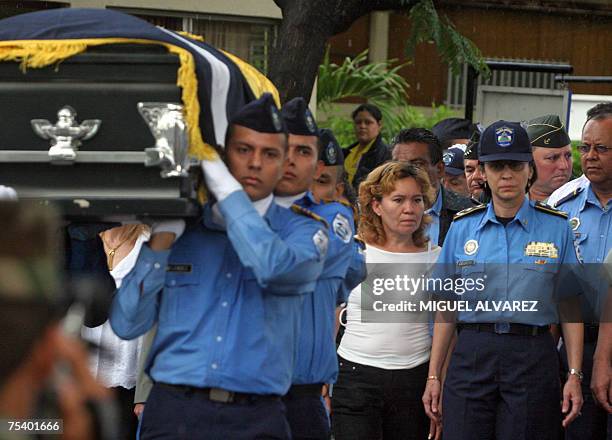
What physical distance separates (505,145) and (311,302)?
5.45ft

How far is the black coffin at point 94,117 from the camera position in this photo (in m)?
3.48

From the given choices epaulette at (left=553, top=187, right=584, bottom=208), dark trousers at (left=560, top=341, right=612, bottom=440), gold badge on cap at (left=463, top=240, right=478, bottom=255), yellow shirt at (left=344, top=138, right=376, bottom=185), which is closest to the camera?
gold badge on cap at (left=463, top=240, right=478, bottom=255)

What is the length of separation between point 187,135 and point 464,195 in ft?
12.2

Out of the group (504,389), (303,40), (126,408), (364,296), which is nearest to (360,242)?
(364,296)

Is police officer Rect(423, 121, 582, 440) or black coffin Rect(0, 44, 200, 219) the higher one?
black coffin Rect(0, 44, 200, 219)

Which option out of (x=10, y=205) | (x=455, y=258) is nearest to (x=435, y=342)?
(x=455, y=258)

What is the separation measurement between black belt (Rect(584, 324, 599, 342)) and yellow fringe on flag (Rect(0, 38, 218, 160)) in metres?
2.95

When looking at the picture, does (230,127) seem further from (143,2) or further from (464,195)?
(143,2)

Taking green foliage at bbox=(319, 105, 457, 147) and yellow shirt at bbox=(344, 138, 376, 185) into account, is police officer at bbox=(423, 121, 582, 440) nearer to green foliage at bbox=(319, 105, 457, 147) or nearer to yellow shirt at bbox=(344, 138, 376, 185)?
yellow shirt at bbox=(344, 138, 376, 185)

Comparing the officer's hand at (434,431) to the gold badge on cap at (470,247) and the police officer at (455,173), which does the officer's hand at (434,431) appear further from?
the police officer at (455,173)

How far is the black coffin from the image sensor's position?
11.4 ft

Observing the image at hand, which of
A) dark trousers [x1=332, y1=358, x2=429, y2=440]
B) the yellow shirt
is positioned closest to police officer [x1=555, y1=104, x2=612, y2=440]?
dark trousers [x1=332, y1=358, x2=429, y2=440]

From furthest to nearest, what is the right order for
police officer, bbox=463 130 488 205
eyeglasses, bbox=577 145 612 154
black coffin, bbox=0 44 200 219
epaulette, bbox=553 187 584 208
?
police officer, bbox=463 130 488 205
epaulette, bbox=553 187 584 208
eyeglasses, bbox=577 145 612 154
black coffin, bbox=0 44 200 219

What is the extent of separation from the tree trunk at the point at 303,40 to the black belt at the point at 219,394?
4.99 m
